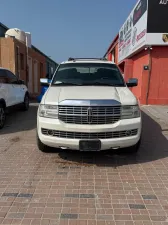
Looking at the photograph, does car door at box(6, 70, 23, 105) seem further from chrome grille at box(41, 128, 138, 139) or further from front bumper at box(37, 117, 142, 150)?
chrome grille at box(41, 128, 138, 139)

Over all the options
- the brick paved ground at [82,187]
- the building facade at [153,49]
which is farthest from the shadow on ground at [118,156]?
the building facade at [153,49]

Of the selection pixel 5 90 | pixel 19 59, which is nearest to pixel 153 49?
pixel 5 90

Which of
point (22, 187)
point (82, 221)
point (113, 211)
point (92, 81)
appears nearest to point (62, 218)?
point (82, 221)

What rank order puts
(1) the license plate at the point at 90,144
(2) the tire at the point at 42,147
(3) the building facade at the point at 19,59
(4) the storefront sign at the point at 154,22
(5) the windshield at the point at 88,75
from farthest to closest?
(3) the building facade at the point at 19,59 → (4) the storefront sign at the point at 154,22 → (5) the windshield at the point at 88,75 → (2) the tire at the point at 42,147 → (1) the license plate at the point at 90,144

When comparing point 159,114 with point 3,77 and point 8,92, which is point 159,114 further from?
point 3,77

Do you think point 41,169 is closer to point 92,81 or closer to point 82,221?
point 82,221

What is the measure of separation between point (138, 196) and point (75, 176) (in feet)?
3.68

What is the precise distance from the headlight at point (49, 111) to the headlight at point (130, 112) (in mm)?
1232

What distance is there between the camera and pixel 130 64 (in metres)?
15.7

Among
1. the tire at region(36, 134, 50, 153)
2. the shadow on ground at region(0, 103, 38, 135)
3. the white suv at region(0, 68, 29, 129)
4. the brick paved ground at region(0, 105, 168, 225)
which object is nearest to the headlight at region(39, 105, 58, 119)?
the tire at region(36, 134, 50, 153)

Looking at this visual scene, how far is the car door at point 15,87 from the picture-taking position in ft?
27.0

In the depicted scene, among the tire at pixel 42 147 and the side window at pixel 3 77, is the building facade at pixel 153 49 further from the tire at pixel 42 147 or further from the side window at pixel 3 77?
the tire at pixel 42 147

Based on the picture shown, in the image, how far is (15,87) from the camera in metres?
8.64

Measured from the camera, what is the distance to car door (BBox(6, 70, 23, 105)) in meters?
8.23
